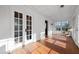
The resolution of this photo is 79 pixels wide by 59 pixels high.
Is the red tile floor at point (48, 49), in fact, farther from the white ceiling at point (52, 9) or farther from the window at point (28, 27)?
the white ceiling at point (52, 9)

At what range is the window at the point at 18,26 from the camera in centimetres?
559

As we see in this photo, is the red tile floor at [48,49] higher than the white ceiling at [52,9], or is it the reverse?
the white ceiling at [52,9]

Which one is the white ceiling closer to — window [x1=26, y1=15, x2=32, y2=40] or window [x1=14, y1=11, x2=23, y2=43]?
window [x1=26, y1=15, x2=32, y2=40]

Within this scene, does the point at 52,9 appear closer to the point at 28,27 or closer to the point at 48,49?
the point at 28,27

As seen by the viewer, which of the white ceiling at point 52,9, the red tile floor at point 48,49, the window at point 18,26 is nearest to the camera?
the red tile floor at point 48,49

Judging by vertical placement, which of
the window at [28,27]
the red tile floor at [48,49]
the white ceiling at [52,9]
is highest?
the white ceiling at [52,9]

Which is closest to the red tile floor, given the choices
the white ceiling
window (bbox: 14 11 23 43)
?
window (bbox: 14 11 23 43)

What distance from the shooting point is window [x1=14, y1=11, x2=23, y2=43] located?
559 cm

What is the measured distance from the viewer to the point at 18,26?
591 cm

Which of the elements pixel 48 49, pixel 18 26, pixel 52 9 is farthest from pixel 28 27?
pixel 52 9

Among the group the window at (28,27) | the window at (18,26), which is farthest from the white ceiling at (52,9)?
the window at (18,26)

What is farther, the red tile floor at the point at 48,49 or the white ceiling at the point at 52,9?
the white ceiling at the point at 52,9

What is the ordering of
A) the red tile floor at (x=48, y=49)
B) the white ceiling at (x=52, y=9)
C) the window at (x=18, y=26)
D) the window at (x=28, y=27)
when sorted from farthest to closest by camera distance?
1. the white ceiling at (x=52, y=9)
2. the window at (x=28, y=27)
3. the window at (x=18, y=26)
4. the red tile floor at (x=48, y=49)
